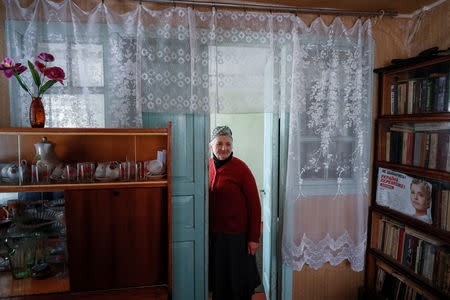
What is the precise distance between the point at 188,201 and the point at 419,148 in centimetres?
166

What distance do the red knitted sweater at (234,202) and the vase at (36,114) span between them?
1.19 m

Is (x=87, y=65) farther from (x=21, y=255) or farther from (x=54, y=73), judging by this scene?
(x=21, y=255)

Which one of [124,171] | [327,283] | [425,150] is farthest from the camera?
[327,283]

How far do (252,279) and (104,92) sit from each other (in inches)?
68.3

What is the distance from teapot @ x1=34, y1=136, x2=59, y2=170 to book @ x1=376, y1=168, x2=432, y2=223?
2340 mm

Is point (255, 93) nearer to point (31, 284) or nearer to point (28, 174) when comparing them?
point (28, 174)

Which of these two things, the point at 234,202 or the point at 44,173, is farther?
the point at 234,202

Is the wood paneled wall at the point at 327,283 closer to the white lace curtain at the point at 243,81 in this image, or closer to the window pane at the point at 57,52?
the white lace curtain at the point at 243,81

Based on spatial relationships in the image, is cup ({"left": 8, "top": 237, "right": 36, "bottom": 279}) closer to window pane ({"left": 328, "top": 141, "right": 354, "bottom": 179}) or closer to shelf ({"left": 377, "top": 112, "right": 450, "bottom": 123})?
window pane ({"left": 328, "top": 141, "right": 354, "bottom": 179})

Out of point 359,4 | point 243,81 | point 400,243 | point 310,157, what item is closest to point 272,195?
point 310,157

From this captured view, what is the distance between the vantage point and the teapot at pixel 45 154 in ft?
5.17

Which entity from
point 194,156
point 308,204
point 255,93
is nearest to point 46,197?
point 194,156

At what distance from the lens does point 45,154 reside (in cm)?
159

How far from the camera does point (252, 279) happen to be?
6.75 feet
